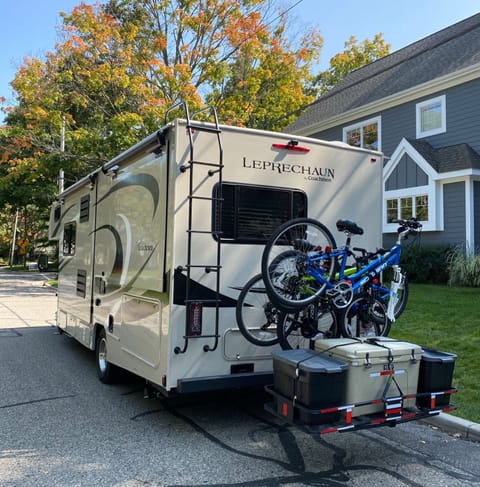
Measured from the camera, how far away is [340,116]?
19.8 m

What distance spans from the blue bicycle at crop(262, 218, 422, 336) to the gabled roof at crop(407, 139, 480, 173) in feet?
34.8

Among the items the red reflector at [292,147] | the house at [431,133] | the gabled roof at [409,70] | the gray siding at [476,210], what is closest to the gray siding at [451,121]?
the house at [431,133]

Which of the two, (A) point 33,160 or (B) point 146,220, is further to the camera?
(A) point 33,160

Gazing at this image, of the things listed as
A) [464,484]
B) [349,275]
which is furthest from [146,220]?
[464,484]

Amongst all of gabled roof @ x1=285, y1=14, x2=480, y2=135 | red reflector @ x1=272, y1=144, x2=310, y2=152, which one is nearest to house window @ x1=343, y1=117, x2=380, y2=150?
gabled roof @ x1=285, y1=14, x2=480, y2=135

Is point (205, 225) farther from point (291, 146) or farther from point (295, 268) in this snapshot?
point (291, 146)

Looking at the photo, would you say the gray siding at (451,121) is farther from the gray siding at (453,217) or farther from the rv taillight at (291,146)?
the rv taillight at (291,146)

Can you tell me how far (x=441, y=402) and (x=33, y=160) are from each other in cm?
1663

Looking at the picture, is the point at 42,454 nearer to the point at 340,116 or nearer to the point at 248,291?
the point at 248,291

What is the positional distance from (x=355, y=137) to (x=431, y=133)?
12.2 ft

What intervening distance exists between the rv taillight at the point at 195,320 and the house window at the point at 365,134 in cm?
1552

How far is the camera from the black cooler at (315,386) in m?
3.60

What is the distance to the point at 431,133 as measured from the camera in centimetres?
1652

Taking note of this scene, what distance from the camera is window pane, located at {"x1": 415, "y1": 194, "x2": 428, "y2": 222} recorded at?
1566 centimetres
